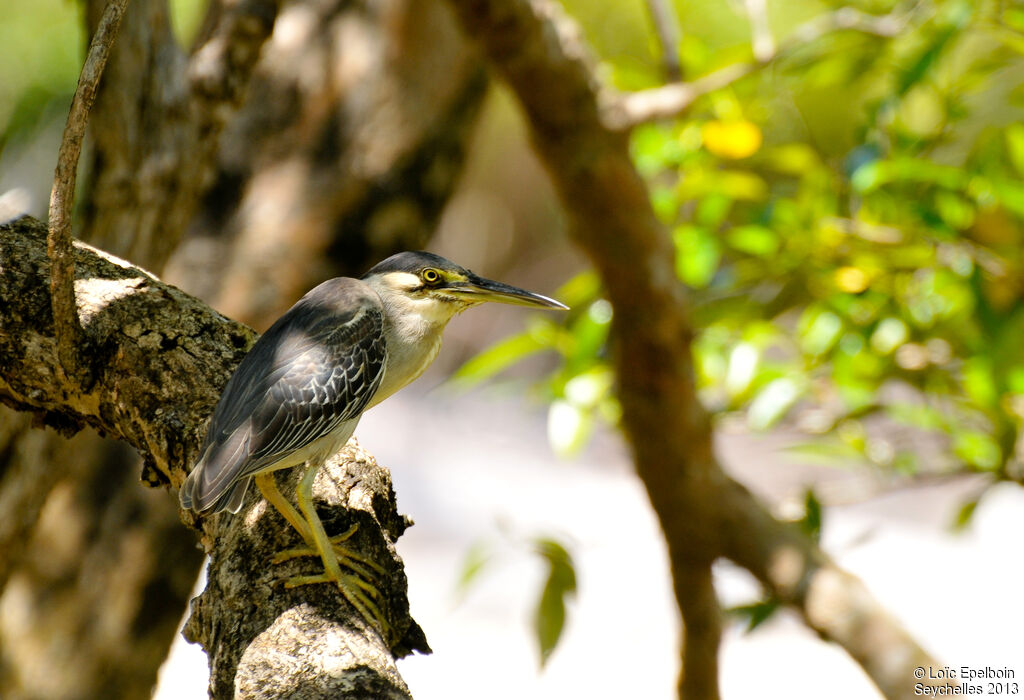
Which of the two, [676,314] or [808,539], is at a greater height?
[676,314]

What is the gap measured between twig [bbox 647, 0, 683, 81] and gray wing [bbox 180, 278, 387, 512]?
217 cm

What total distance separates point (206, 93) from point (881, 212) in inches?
96.5

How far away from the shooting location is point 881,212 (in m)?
3.48

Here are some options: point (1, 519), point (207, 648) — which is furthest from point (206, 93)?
point (207, 648)

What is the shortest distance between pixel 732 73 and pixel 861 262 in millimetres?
947

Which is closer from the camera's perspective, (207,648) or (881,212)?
(207,648)

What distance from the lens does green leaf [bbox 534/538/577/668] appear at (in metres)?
3.32

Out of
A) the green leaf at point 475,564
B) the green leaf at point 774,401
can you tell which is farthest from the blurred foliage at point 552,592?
the green leaf at point 774,401

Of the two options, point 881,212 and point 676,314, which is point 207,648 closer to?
point 676,314

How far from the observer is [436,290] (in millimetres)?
2783

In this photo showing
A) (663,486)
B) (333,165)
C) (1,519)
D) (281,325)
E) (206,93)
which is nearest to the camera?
(281,325)

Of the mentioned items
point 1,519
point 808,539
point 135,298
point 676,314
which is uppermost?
point 676,314

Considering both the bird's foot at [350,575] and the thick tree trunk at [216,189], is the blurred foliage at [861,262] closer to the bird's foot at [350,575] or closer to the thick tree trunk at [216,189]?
the thick tree trunk at [216,189]

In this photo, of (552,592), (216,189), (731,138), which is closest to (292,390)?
(552,592)
